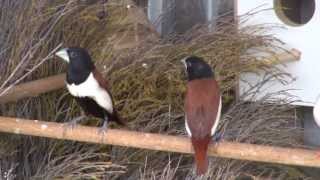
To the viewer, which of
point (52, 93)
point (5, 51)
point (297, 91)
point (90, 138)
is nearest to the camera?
point (90, 138)

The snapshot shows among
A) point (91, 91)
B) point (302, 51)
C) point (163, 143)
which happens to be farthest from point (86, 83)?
point (302, 51)

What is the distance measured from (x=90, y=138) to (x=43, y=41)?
29 cm

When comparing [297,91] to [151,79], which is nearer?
[151,79]

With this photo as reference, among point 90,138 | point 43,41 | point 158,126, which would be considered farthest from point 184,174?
point 43,41

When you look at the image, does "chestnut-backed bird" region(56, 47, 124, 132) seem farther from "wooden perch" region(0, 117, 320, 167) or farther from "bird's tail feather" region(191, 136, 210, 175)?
"bird's tail feather" region(191, 136, 210, 175)

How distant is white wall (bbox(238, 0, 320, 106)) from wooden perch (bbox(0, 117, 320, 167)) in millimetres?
471

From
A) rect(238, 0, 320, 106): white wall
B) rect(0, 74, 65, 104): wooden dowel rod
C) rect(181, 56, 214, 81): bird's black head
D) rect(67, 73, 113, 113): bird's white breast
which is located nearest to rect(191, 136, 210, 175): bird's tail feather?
rect(181, 56, 214, 81): bird's black head

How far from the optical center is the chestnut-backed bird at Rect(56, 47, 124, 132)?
4.28 feet

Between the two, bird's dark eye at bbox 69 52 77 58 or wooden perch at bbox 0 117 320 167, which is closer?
wooden perch at bbox 0 117 320 167

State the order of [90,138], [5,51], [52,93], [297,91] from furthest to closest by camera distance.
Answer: [297,91]
[52,93]
[5,51]
[90,138]

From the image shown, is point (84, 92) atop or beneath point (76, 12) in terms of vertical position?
beneath

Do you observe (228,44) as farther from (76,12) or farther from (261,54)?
(76,12)

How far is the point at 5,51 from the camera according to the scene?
1432mm

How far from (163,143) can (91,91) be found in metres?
0.20
